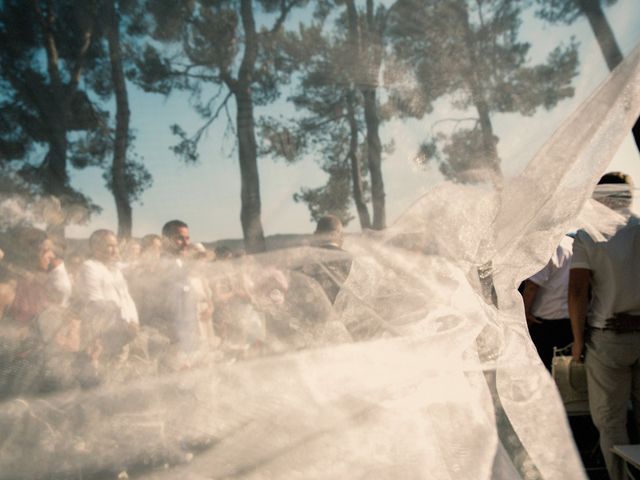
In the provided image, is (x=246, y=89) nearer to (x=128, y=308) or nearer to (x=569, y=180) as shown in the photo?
(x=128, y=308)

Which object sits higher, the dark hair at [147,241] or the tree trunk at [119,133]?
the tree trunk at [119,133]

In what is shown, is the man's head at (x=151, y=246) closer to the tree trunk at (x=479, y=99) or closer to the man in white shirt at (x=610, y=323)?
the tree trunk at (x=479, y=99)

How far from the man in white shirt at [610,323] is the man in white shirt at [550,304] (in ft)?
1.13

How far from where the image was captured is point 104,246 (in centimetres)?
68

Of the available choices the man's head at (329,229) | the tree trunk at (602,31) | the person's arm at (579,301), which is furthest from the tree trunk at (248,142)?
the person's arm at (579,301)

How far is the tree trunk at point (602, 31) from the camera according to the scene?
1.06 metres

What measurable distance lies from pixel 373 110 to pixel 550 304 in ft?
5.75

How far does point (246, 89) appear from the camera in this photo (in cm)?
77

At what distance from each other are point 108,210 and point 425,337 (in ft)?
1.95

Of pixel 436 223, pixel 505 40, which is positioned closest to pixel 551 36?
pixel 505 40

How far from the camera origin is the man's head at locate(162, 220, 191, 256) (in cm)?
Answer: 73

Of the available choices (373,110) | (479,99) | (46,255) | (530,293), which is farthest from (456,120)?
(530,293)

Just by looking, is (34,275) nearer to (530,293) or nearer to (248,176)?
(248,176)

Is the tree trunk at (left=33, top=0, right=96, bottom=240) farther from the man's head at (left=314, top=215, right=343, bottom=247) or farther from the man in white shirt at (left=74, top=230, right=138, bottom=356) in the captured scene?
the man's head at (left=314, top=215, right=343, bottom=247)
